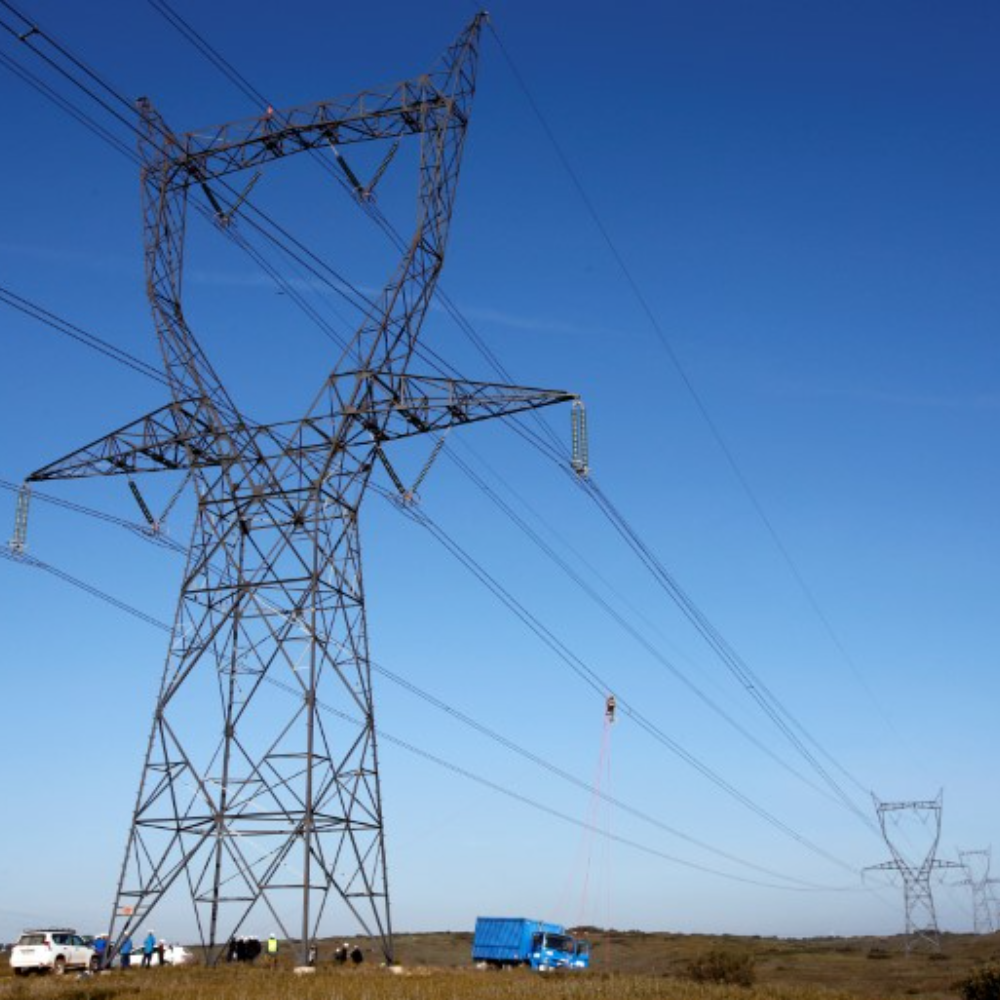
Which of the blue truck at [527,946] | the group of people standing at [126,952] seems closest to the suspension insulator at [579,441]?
the group of people standing at [126,952]

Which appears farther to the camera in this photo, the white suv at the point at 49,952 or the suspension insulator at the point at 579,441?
the white suv at the point at 49,952

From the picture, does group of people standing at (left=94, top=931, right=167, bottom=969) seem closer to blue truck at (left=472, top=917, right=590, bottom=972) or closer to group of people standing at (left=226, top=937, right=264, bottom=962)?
group of people standing at (left=226, top=937, right=264, bottom=962)

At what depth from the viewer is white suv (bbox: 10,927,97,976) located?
47.9 m

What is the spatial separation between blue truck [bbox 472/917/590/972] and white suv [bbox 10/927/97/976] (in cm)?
1934

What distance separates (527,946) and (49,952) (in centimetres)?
2227

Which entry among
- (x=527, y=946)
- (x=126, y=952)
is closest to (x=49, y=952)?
(x=126, y=952)

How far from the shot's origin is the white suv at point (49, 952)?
47.9 meters

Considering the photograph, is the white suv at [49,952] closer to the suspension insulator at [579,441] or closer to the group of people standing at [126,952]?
the group of people standing at [126,952]

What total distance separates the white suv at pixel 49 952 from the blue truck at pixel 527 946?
1934 cm

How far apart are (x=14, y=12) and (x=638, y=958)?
3246 inches

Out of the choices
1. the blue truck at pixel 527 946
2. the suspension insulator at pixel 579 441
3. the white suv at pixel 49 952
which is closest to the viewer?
the suspension insulator at pixel 579 441

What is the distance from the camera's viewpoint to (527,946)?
59.7m

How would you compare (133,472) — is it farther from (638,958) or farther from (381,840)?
(638,958)

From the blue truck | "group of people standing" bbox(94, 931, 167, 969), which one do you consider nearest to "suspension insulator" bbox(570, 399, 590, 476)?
"group of people standing" bbox(94, 931, 167, 969)
